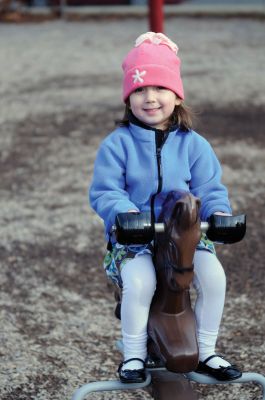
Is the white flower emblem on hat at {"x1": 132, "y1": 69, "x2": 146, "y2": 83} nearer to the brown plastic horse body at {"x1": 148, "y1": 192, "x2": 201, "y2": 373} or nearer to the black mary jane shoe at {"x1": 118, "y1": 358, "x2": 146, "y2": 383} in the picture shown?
the brown plastic horse body at {"x1": 148, "y1": 192, "x2": 201, "y2": 373}

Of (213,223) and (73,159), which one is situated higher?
(213,223)

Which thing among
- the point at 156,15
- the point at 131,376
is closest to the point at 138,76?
the point at 131,376

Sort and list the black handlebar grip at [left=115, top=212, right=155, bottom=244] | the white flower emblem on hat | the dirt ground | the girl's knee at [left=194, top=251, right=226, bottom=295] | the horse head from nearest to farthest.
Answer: the horse head
the black handlebar grip at [left=115, top=212, right=155, bottom=244]
the girl's knee at [left=194, top=251, right=226, bottom=295]
the white flower emblem on hat
the dirt ground

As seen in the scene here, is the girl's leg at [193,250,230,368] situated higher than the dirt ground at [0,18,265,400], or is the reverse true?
the girl's leg at [193,250,230,368]

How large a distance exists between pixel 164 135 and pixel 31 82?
834 cm

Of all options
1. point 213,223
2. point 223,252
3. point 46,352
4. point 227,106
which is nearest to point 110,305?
point 46,352

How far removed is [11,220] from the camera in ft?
18.8

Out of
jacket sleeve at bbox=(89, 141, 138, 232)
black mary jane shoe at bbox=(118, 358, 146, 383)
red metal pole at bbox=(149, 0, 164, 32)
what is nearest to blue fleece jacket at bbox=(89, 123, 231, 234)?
jacket sleeve at bbox=(89, 141, 138, 232)

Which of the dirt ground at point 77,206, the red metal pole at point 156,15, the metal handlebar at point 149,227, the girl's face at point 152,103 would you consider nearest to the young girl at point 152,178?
the girl's face at point 152,103

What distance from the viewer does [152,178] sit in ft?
8.59

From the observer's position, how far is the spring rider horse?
2271mm

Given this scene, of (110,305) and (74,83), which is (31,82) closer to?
(74,83)

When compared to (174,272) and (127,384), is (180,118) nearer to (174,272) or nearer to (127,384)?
(174,272)

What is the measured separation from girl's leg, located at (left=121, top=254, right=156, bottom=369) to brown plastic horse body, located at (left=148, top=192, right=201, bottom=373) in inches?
1.0
